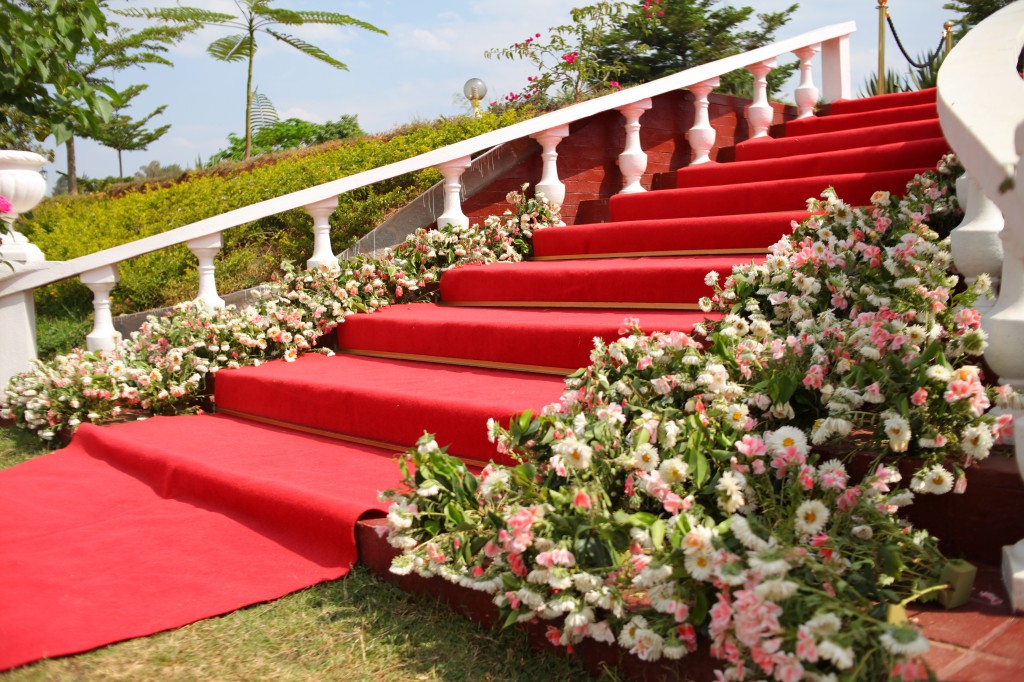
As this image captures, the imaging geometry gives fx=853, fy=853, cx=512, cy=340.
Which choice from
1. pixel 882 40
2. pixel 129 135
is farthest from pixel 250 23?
pixel 129 135

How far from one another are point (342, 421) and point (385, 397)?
0.37 m

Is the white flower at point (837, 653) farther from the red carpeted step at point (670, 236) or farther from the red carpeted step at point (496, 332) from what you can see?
the red carpeted step at point (670, 236)

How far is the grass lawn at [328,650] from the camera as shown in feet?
7.66

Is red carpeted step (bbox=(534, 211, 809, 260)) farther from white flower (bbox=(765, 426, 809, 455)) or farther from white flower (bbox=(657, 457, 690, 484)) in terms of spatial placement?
white flower (bbox=(657, 457, 690, 484))

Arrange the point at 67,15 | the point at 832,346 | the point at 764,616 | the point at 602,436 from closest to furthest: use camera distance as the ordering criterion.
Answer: the point at 764,616
the point at 602,436
the point at 832,346
the point at 67,15

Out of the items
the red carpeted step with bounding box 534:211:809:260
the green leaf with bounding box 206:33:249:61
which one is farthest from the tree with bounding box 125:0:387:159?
the red carpeted step with bounding box 534:211:809:260

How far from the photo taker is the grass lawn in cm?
233

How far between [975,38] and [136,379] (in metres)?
4.60

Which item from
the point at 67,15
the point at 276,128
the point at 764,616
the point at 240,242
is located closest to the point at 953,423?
the point at 764,616

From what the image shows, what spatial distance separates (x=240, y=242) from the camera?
26.2 feet

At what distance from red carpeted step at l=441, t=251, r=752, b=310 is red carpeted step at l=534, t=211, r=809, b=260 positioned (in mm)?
113

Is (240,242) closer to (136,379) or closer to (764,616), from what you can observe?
(136,379)

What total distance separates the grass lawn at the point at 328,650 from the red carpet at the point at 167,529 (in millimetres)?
→ 93

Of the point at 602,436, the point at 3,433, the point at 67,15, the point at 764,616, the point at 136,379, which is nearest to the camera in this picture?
the point at 764,616
